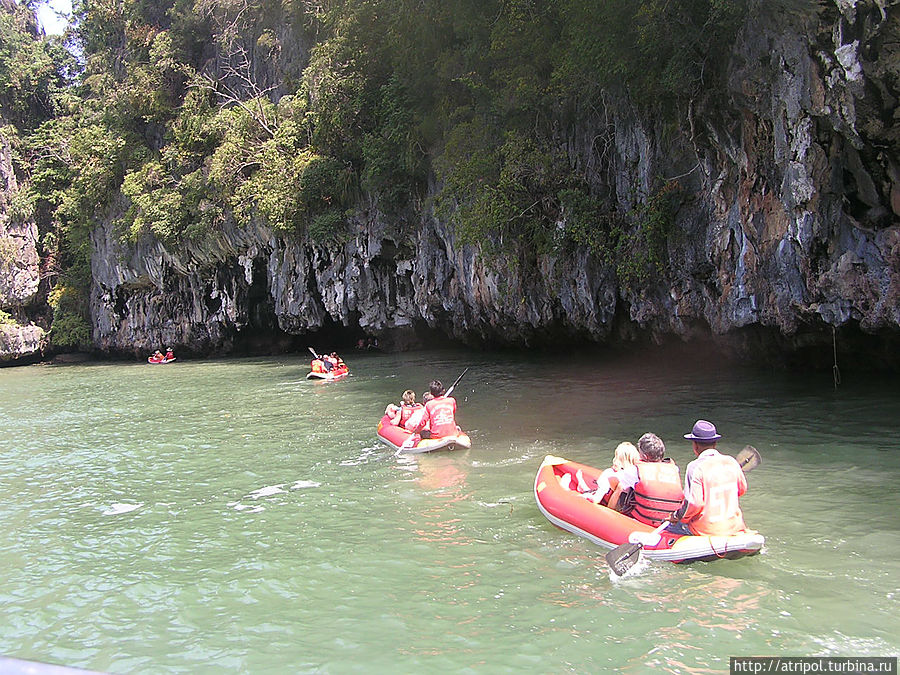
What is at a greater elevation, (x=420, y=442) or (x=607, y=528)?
(x=420, y=442)

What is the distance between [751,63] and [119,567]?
11566 mm

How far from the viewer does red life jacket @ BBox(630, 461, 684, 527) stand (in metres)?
6.24

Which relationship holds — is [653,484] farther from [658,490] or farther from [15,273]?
[15,273]

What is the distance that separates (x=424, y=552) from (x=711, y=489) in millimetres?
2656

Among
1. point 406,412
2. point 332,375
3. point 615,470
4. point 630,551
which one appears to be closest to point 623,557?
point 630,551

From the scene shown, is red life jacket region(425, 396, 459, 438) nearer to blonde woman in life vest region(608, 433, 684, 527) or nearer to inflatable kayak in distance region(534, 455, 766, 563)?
inflatable kayak in distance region(534, 455, 766, 563)

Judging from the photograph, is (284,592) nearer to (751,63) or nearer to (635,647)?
(635,647)

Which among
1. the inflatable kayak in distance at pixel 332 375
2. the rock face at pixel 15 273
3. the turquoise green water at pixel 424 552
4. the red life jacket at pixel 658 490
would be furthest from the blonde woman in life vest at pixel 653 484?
the rock face at pixel 15 273

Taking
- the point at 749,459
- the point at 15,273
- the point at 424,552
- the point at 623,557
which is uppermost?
the point at 15,273

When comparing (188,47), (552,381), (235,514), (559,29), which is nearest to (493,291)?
(552,381)

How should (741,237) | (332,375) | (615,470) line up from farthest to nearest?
(332,375) < (741,237) < (615,470)

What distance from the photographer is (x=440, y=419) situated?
34.0 ft

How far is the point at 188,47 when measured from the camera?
33625 millimetres

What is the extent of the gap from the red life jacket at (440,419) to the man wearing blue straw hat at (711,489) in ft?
16.1
